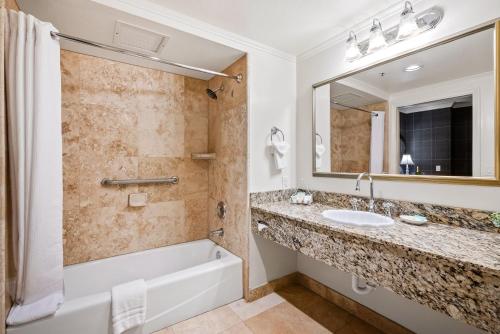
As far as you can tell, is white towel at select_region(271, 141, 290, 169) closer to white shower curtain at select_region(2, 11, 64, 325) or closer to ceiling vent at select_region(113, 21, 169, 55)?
ceiling vent at select_region(113, 21, 169, 55)

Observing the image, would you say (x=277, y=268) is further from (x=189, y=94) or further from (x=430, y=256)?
(x=189, y=94)

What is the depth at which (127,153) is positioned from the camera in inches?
87.1

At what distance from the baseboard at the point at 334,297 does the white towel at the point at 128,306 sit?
35.3 inches

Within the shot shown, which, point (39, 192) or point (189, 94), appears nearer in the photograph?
point (39, 192)

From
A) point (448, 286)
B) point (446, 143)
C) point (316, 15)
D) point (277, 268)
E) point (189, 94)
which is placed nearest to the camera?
point (448, 286)

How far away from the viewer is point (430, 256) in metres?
0.97

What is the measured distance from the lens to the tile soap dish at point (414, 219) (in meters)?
1.38

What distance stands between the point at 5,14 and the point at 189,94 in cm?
148

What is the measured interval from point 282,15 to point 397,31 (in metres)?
0.80

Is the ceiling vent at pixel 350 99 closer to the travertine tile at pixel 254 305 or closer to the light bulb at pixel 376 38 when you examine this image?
the light bulb at pixel 376 38

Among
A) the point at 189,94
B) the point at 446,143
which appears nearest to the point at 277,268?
the point at 446,143

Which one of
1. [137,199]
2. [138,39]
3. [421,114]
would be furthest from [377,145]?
[137,199]

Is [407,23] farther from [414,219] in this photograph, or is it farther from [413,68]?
[414,219]

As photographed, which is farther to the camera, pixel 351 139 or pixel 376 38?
pixel 351 139
